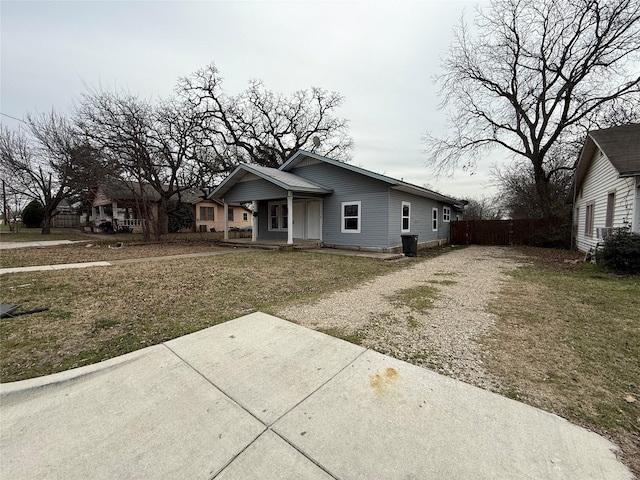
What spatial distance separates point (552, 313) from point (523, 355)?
6.27ft

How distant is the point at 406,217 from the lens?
517 inches

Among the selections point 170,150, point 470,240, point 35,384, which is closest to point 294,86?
point 170,150

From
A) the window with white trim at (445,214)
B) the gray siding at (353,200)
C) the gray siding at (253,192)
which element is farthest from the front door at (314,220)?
the window with white trim at (445,214)

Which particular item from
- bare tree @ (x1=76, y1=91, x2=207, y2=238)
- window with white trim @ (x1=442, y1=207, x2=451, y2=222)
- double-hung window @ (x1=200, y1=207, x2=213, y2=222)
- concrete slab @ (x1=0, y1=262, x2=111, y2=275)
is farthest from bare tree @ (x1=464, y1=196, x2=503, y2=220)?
concrete slab @ (x1=0, y1=262, x2=111, y2=275)

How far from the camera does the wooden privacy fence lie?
15.9 meters

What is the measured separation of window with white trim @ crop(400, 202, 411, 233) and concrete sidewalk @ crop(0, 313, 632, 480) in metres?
10.8

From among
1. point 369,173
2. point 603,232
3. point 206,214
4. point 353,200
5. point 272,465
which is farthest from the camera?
point 206,214

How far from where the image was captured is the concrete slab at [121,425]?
5.37ft

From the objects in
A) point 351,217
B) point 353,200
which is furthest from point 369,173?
point 351,217

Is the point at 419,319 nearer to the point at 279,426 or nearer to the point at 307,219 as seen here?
the point at 279,426

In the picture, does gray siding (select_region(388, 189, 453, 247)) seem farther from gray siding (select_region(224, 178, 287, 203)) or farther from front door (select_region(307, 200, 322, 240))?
gray siding (select_region(224, 178, 287, 203))

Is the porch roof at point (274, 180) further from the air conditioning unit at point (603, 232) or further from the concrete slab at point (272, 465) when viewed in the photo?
the concrete slab at point (272, 465)

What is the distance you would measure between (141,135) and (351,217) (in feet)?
37.4

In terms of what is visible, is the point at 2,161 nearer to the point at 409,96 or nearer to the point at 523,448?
the point at 409,96
